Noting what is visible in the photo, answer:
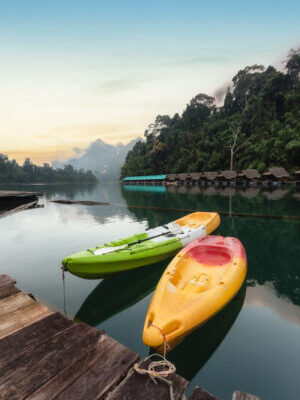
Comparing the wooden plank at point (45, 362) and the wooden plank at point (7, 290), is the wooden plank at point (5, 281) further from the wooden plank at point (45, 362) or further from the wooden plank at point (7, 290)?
the wooden plank at point (45, 362)

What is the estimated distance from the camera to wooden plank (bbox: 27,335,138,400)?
290 centimetres

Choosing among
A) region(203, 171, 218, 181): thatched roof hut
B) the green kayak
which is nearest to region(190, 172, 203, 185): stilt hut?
region(203, 171, 218, 181): thatched roof hut

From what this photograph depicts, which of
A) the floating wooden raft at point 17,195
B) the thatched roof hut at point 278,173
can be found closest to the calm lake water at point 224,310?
the floating wooden raft at point 17,195

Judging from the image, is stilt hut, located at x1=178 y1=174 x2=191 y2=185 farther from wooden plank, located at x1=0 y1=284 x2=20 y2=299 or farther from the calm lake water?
wooden plank, located at x1=0 y1=284 x2=20 y2=299

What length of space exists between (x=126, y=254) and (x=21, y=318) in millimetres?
4250

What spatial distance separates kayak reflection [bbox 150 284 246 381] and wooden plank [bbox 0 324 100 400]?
95.7 inches

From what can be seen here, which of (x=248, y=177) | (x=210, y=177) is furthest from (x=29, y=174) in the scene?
(x=248, y=177)

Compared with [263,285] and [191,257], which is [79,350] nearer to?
[191,257]

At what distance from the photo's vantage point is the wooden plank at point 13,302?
4.79 metres

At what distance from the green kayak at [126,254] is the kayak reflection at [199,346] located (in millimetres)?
3260

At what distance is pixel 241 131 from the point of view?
262 feet

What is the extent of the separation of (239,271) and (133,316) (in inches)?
146

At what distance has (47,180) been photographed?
17975 centimetres

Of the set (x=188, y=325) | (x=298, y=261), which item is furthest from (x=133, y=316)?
(x=298, y=261)
